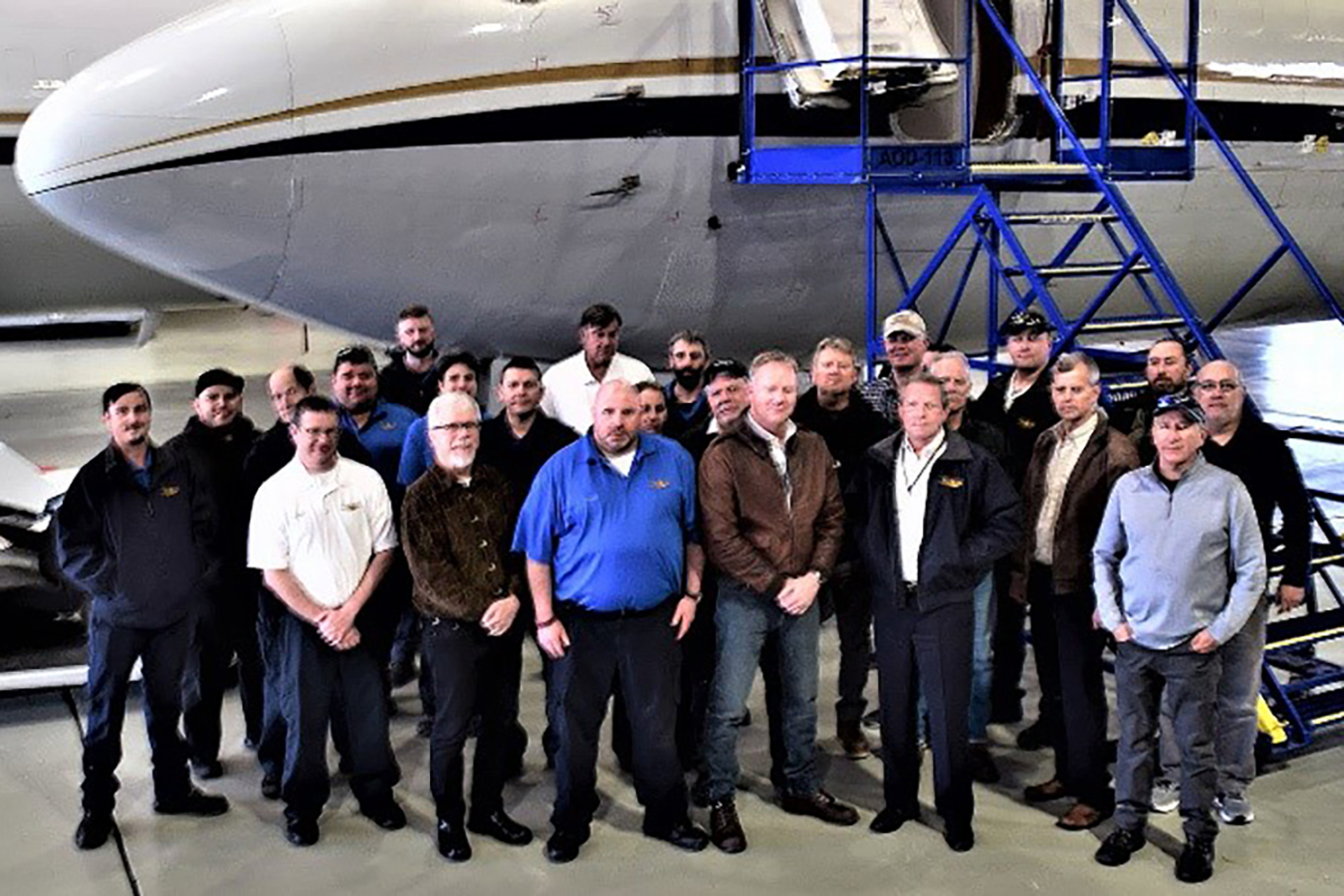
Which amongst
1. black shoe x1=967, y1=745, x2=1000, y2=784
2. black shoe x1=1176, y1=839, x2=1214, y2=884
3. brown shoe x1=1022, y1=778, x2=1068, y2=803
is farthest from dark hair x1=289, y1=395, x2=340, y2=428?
black shoe x1=1176, y1=839, x2=1214, y2=884

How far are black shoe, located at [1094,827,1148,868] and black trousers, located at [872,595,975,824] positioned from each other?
0.46 m

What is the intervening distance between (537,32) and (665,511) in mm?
3867

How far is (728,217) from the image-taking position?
895 cm

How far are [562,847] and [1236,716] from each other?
2.40 meters

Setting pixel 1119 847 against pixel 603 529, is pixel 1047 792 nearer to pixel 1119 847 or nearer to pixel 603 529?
pixel 1119 847

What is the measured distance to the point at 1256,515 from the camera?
17.9 feet

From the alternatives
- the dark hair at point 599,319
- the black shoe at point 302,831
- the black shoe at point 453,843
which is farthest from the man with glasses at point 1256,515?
the black shoe at point 302,831

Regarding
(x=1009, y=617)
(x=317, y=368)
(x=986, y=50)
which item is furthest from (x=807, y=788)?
(x=317, y=368)

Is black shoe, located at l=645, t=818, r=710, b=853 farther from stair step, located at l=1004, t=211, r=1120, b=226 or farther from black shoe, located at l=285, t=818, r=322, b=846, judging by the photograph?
stair step, located at l=1004, t=211, r=1120, b=226

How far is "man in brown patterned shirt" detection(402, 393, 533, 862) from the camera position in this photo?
5.28m

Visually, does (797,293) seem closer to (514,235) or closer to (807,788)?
(514,235)

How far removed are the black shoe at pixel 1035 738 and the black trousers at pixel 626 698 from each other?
5.42ft

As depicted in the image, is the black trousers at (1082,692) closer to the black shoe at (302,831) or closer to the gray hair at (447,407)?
the gray hair at (447,407)

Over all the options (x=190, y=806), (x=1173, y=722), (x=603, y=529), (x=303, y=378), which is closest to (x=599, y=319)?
(x=303, y=378)
